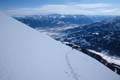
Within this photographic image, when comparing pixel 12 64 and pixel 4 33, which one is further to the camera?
pixel 4 33

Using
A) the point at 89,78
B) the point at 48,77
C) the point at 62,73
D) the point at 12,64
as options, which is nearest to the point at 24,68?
the point at 12,64

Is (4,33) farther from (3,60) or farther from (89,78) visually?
(89,78)

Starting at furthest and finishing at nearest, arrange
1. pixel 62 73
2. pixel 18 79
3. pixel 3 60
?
pixel 62 73, pixel 3 60, pixel 18 79

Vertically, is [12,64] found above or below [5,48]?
below

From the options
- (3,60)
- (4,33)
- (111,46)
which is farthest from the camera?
(111,46)

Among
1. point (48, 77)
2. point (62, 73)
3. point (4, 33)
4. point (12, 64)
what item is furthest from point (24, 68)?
point (4, 33)

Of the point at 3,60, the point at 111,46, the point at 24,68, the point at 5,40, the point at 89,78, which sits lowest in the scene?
the point at 111,46

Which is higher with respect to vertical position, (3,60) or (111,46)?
(3,60)

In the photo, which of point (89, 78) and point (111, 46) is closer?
point (89, 78)

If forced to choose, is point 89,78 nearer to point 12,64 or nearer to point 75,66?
point 75,66
